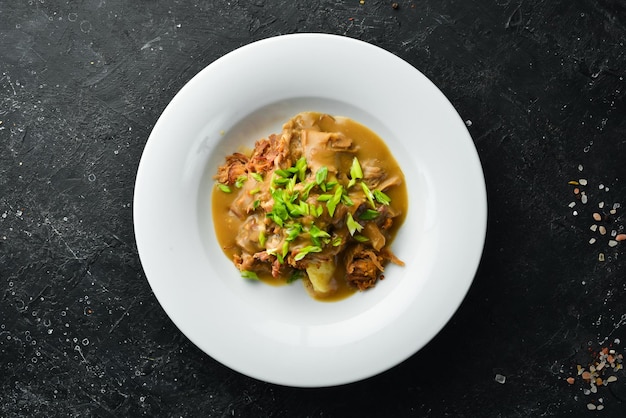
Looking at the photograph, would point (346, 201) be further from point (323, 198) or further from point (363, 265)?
point (363, 265)

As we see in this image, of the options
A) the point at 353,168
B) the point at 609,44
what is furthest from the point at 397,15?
the point at 609,44

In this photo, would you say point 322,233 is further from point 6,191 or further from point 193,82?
point 6,191

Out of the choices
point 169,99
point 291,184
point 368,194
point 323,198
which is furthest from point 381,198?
point 169,99

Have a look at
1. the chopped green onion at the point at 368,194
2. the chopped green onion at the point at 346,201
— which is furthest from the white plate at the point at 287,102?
the chopped green onion at the point at 346,201

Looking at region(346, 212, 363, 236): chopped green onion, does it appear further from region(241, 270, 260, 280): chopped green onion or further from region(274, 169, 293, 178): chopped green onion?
region(241, 270, 260, 280): chopped green onion

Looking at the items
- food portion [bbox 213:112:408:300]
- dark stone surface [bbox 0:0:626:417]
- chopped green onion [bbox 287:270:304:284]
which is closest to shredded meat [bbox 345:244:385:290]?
food portion [bbox 213:112:408:300]

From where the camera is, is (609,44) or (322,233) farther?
(609,44)
